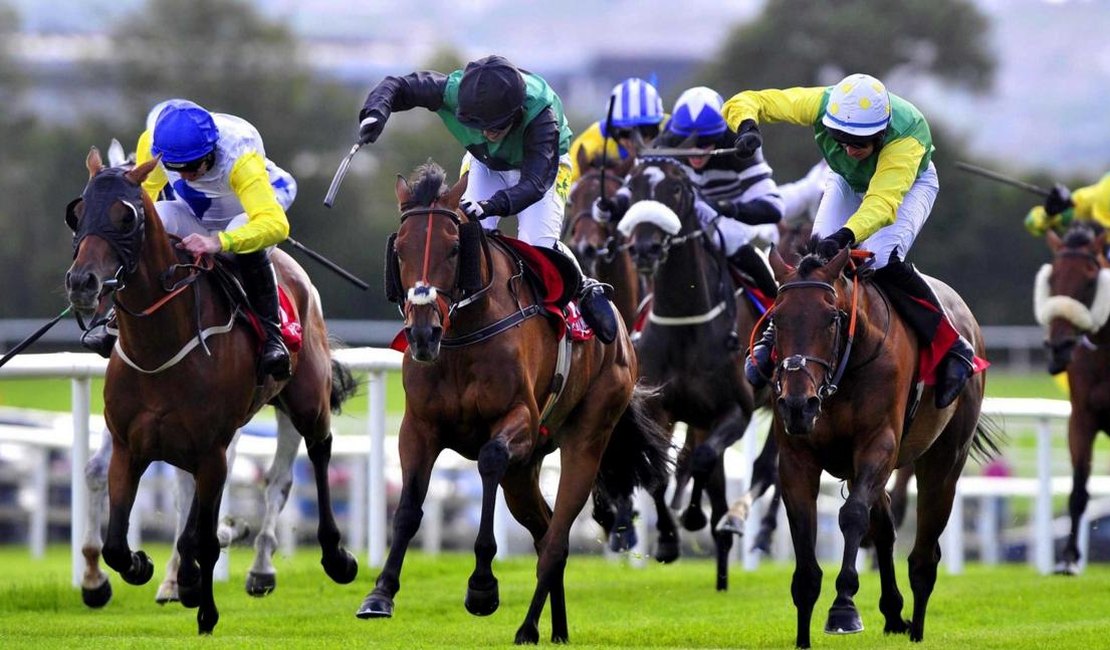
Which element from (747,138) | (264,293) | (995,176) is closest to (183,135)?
(264,293)

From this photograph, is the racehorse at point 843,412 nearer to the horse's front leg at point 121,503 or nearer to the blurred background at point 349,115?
the horse's front leg at point 121,503

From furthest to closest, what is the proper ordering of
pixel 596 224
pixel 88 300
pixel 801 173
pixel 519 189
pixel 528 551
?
pixel 801 173
pixel 528 551
pixel 596 224
pixel 519 189
pixel 88 300

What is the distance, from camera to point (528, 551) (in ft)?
68.4

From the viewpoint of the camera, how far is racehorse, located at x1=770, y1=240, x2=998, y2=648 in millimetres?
7613

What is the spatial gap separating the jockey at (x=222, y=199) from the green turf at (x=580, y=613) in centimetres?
123

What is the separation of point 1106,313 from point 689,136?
2.98 metres

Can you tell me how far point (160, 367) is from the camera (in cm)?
816

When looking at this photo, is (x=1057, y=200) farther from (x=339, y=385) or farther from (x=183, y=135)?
(x=183, y=135)

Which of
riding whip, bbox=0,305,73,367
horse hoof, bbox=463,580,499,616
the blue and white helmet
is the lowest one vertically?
horse hoof, bbox=463,580,499,616

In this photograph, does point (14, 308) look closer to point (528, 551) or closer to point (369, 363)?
point (528, 551)

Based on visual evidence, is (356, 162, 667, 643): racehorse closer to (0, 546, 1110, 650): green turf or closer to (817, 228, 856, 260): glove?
(0, 546, 1110, 650): green turf

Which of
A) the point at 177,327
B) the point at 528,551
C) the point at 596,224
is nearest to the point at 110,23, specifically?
the point at 528,551

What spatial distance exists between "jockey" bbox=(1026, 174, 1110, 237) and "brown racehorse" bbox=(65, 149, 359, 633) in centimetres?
573

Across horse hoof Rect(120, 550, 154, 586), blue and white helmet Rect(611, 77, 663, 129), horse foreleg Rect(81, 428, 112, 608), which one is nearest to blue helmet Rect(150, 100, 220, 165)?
horse hoof Rect(120, 550, 154, 586)
